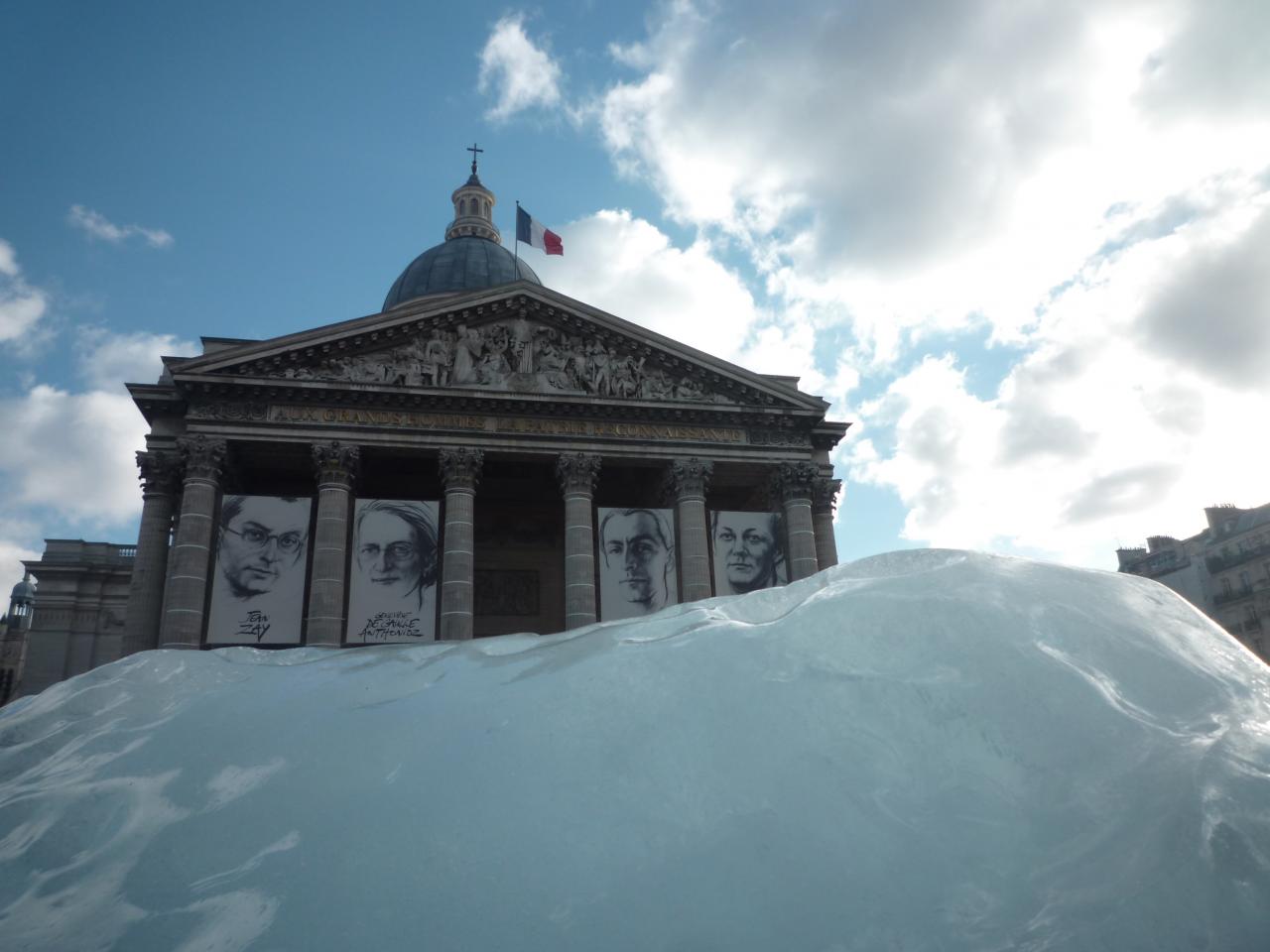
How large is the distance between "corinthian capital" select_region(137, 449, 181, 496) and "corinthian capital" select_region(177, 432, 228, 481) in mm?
1233

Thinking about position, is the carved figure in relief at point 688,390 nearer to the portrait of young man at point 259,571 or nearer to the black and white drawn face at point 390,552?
the black and white drawn face at point 390,552

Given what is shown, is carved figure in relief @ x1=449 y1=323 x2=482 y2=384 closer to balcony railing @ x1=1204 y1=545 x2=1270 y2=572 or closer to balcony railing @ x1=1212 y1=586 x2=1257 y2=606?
balcony railing @ x1=1212 y1=586 x2=1257 y2=606

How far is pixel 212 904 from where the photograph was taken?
3.16m

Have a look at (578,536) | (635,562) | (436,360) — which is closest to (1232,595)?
(635,562)

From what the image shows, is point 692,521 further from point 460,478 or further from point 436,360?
point 436,360

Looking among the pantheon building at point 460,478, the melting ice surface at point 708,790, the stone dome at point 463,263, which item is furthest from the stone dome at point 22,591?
the melting ice surface at point 708,790

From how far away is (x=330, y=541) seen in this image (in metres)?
23.9

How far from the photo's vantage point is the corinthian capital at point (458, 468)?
2512 centimetres

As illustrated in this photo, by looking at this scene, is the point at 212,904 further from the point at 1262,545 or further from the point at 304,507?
the point at 1262,545

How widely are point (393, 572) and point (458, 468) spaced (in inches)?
133

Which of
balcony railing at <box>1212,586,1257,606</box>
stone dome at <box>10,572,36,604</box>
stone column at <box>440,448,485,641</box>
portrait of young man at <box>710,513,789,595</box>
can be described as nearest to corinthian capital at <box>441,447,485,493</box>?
stone column at <box>440,448,485,641</box>

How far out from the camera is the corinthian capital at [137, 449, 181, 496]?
25.2 m

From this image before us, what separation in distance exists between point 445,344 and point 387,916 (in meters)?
24.5

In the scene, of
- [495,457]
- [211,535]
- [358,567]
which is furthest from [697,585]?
[211,535]
